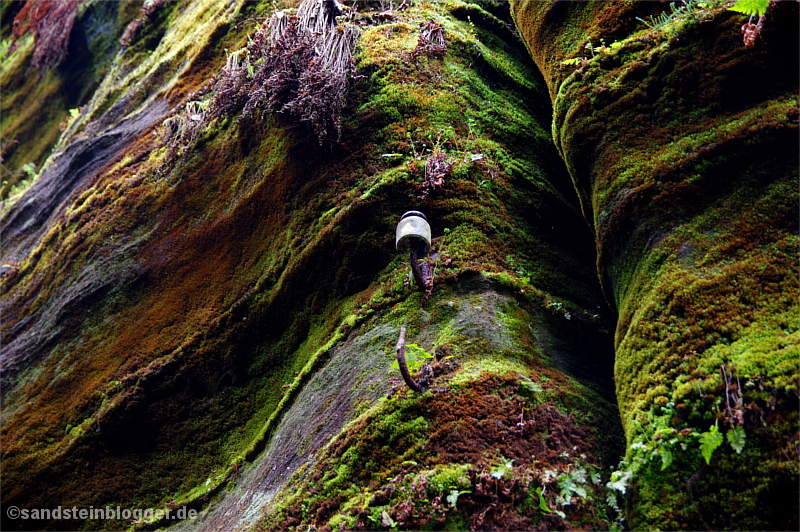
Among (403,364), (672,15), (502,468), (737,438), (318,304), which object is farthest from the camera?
(318,304)

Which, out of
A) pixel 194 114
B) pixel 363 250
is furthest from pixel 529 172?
pixel 194 114

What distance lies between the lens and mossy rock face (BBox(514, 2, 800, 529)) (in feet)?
8.11

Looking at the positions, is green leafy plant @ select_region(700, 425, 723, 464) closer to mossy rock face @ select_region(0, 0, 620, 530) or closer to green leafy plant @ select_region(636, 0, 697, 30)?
mossy rock face @ select_region(0, 0, 620, 530)

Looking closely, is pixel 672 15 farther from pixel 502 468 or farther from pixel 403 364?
pixel 502 468

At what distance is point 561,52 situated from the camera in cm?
489

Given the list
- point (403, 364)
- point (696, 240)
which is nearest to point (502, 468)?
point (403, 364)

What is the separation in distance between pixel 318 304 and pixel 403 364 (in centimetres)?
184

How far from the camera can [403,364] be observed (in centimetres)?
322

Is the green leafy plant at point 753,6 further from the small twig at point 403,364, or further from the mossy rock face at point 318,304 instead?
the small twig at point 403,364

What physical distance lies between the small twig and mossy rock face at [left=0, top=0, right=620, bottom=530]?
89mm

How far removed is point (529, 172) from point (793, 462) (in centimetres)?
348

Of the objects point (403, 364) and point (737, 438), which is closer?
point (737, 438)

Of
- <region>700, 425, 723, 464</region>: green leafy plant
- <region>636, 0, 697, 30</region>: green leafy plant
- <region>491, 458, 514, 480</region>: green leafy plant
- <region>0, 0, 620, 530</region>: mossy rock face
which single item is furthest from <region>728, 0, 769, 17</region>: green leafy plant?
<region>491, 458, 514, 480</region>: green leafy plant

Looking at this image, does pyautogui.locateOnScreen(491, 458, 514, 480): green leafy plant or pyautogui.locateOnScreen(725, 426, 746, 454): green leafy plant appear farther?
pyautogui.locateOnScreen(491, 458, 514, 480): green leafy plant
